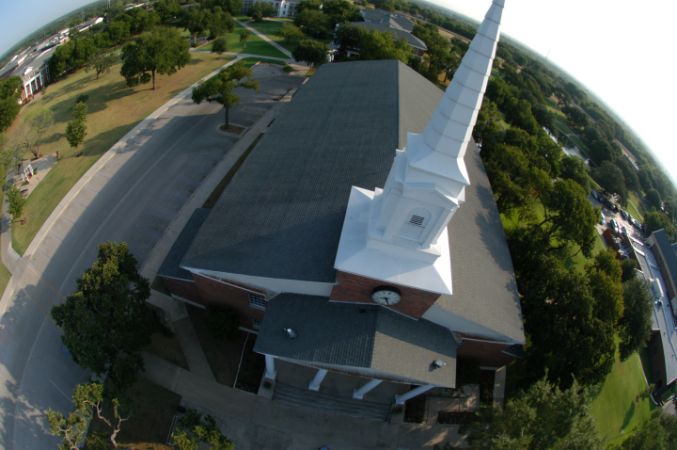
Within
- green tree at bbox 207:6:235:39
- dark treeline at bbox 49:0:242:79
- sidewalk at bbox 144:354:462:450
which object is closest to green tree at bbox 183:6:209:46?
dark treeline at bbox 49:0:242:79

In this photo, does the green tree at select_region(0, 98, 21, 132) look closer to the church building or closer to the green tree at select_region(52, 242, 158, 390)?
the church building

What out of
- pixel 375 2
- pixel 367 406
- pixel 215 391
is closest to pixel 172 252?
pixel 215 391

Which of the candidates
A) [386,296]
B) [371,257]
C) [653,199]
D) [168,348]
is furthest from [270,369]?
[653,199]

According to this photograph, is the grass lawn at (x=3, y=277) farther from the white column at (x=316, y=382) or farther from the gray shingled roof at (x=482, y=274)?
the gray shingled roof at (x=482, y=274)

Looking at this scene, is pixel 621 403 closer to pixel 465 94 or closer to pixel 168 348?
pixel 465 94

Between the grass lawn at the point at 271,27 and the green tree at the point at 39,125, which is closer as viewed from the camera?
the green tree at the point at 39,125

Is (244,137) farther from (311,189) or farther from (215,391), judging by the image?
(215,391)

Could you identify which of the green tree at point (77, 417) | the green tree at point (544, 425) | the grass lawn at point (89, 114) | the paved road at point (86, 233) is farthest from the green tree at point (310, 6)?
the green tree at point (544, 425)
